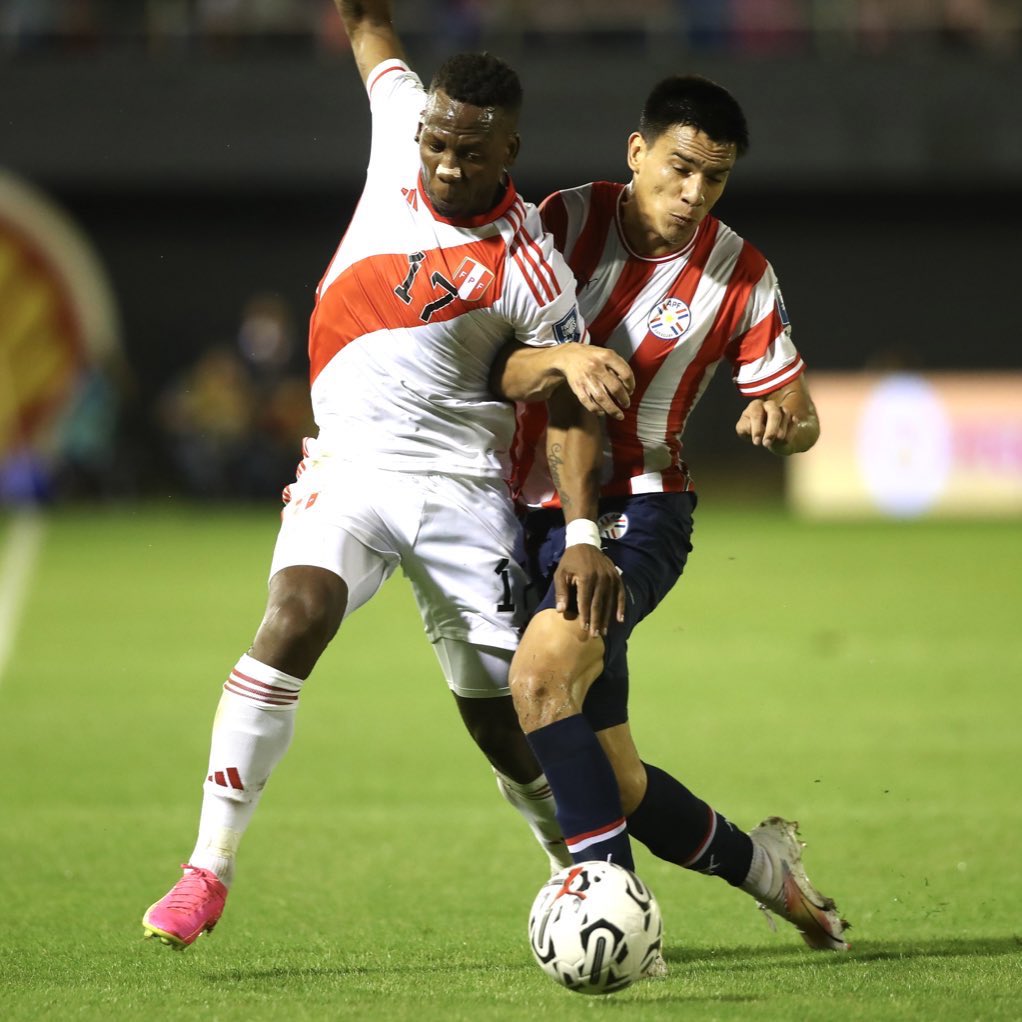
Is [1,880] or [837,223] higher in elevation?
[837,223]

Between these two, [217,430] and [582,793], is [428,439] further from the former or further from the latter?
[217,430]

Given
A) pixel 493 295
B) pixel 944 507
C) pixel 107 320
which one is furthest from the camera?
pixel 107 320

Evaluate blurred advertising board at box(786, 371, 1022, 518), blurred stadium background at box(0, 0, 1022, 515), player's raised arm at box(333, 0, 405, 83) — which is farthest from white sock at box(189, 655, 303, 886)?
blurred stadium background at box(0, 0, 1022, 515)

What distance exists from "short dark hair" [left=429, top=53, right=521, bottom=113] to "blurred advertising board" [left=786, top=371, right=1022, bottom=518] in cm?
1379

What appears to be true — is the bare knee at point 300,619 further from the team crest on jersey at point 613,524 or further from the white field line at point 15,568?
the white field line at point 15,568

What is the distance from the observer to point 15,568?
14.2 metres

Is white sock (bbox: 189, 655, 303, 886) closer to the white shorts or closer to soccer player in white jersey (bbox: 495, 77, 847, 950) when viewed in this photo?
the white shorts

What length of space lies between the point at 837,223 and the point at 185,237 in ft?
27.6

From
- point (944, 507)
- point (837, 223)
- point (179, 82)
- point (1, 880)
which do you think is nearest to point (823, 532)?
point (944, 507)

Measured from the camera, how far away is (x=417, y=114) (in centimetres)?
481

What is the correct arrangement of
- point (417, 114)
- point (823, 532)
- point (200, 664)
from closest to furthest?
point (417, 114) < point (200, 664) < point (823, 532)

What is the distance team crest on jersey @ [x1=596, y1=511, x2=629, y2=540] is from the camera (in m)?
4.61

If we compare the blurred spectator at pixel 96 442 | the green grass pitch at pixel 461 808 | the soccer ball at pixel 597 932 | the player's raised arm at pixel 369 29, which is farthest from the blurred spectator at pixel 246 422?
the soccer ball at pixel 597 932

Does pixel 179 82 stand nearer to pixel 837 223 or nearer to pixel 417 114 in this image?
pixel 837 223
